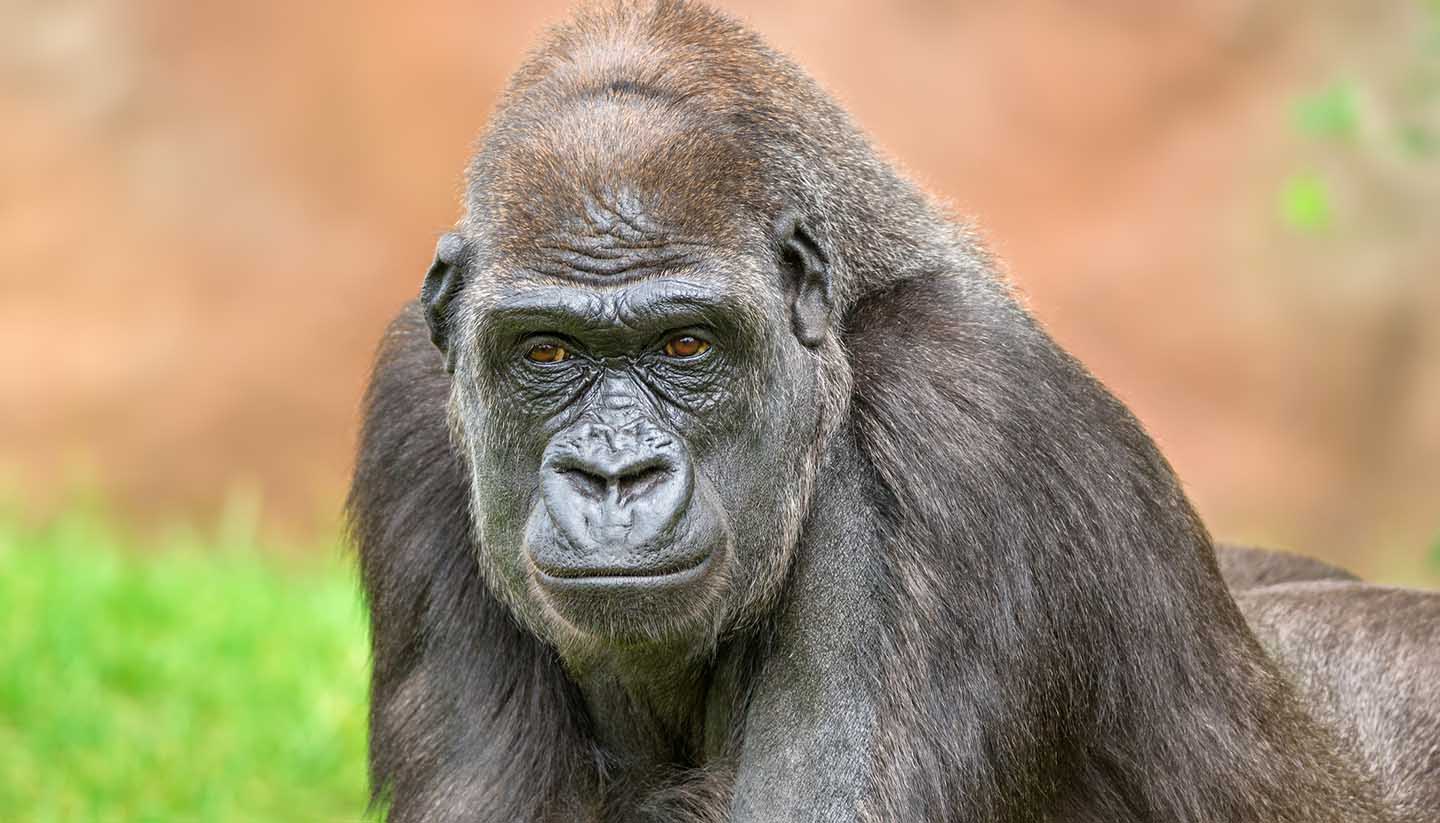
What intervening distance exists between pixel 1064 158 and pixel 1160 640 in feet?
27.6

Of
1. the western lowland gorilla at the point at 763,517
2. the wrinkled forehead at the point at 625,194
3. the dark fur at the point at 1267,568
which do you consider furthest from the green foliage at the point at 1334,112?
the wrinkled forehead at the point at 625,194

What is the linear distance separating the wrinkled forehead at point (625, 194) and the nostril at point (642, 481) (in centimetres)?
47

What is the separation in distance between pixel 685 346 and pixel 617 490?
432 millimetres

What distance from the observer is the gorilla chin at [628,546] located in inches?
169

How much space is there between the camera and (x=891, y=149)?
1207 cm

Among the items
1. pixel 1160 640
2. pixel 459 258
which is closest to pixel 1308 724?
pixel 1160 640

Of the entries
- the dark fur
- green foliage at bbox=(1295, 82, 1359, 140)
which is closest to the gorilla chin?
the dark fur

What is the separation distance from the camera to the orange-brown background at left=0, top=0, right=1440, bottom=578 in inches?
486

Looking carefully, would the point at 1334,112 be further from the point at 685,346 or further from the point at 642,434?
the point at 642,434

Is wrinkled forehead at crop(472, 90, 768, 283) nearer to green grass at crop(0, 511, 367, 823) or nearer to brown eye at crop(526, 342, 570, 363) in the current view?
brown eye at crop(526, 342, 570, 363)

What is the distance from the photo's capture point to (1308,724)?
542 centimetres

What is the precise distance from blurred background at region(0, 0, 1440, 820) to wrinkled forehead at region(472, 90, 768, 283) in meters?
7.27

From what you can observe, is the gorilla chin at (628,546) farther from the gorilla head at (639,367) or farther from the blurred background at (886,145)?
the blurred background at (886,145)

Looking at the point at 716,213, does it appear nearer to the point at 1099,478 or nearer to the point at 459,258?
the point at 459,258
